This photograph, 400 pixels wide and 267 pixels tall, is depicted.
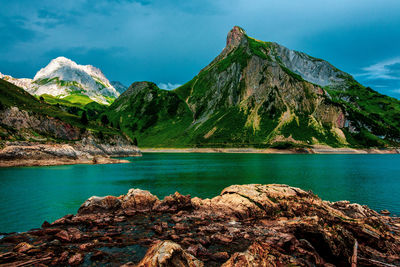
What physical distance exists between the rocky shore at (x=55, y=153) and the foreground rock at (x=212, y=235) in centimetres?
7855

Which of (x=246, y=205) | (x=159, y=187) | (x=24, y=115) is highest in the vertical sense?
(x=24, y=115)

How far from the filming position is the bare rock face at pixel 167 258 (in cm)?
1072

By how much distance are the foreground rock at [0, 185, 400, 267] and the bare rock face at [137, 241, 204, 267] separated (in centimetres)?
4

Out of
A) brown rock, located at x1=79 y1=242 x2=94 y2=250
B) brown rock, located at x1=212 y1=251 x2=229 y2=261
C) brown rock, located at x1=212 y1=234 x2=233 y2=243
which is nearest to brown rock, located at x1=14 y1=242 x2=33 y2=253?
Result: brown rock, located at x1=79 y1=242 x2=94 y2=250

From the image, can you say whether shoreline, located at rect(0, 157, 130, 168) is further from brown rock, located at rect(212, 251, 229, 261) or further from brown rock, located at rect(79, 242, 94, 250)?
brown rock, located at rect(212, 251, 229, 261)

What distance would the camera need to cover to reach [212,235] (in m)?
20.5

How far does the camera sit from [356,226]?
2297cm

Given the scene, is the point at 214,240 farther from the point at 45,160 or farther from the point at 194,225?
the point at 45,160

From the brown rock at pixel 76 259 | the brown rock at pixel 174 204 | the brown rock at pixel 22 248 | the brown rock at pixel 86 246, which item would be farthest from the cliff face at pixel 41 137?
the brown rock at pixel 76 259

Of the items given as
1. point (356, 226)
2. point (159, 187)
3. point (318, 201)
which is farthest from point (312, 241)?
point (159, 187)

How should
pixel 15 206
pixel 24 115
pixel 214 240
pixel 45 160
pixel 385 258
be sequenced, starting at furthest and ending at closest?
pixel 24 115 < pixel 45 160 < pixel 15 206 < pixel 214 240 < pixel 385 258

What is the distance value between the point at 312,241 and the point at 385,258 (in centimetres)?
572

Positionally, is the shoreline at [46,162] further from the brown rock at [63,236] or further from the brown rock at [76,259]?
the brown rock at [76,259]

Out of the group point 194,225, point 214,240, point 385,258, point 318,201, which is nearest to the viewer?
point 385,258
